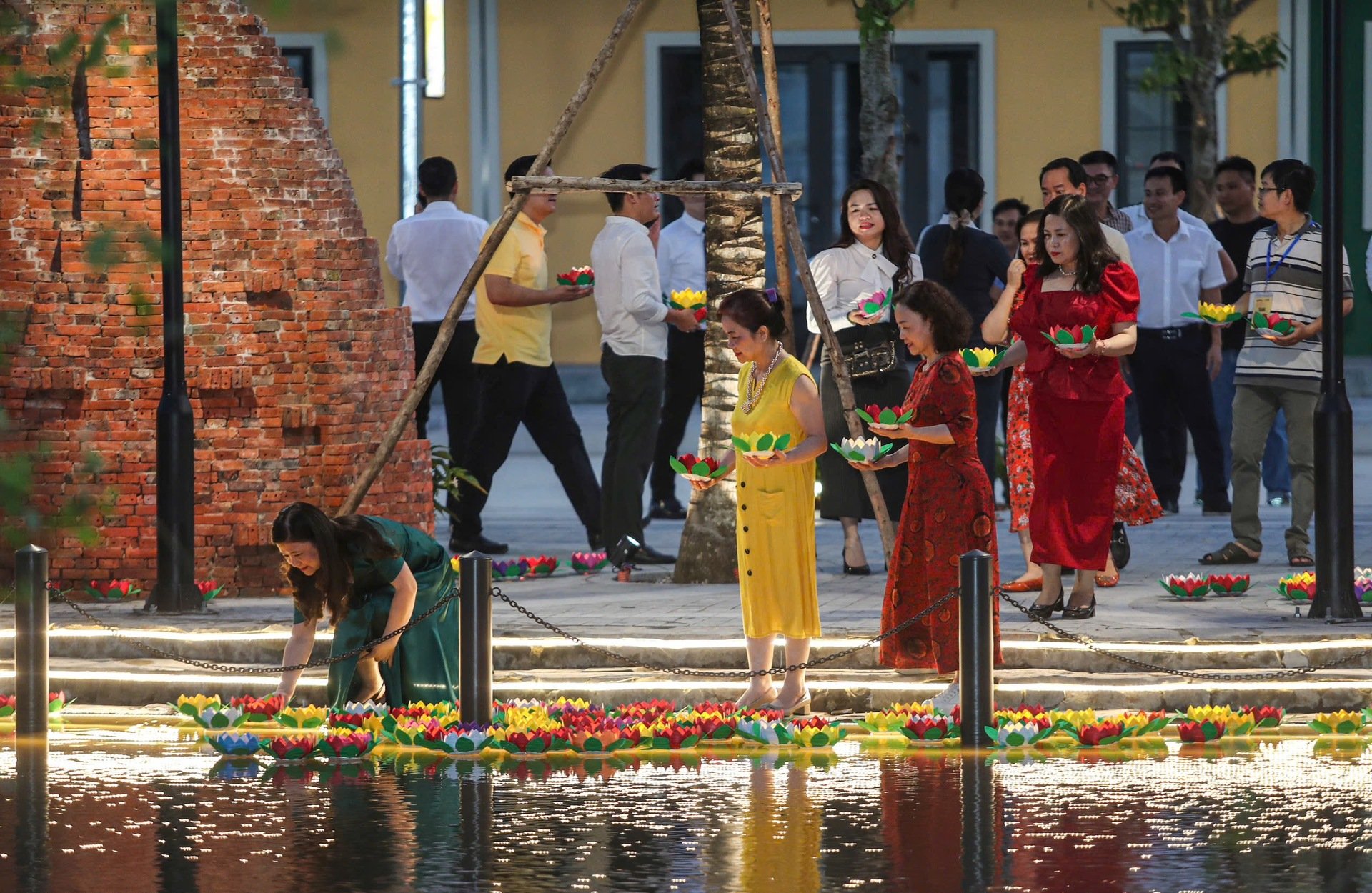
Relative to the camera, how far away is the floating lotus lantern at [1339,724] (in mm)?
8938

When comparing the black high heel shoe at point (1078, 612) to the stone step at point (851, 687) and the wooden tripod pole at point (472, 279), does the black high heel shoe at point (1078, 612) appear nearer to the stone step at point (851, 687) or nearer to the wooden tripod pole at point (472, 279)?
the stone step at point (851, 687)

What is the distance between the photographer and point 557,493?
20.2 m

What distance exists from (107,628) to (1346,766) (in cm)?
550

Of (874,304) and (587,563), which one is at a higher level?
(874,304)

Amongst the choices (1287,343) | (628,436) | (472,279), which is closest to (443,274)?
(628,436)

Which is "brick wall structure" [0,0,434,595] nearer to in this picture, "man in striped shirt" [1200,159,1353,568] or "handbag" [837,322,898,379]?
"handbag" [837,322,898,379]

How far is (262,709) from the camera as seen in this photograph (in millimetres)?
9367

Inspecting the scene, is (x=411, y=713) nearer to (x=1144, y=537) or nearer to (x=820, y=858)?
(x=820, y=858)

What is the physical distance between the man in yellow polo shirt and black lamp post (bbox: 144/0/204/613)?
225 centimetres

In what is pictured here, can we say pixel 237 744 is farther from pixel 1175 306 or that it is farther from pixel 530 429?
pixel 1175 306

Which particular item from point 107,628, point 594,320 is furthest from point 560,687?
point 594,320

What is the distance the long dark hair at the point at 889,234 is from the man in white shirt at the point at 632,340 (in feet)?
4.80

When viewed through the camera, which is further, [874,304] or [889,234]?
[889,234]

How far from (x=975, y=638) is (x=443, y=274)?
7077 millimetres
